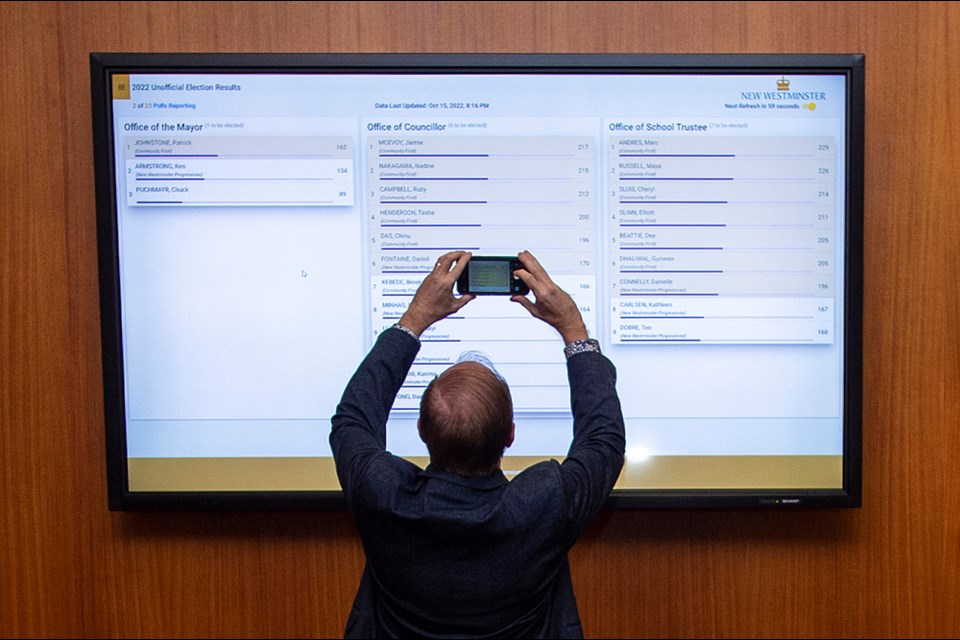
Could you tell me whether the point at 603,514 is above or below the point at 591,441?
below

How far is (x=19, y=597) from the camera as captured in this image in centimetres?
204

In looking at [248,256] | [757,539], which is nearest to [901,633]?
[757,539]

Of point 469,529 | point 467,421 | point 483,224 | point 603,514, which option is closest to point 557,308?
point 467,421

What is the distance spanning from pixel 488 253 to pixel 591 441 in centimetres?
64

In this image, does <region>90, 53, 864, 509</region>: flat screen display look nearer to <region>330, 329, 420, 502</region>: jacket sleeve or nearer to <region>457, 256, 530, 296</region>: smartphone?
<region>457, 256, 530, 296</region>: smartphone

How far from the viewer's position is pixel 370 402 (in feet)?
4.55

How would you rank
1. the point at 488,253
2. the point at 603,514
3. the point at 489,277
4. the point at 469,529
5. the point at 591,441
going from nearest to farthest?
1. the point at 469,529
2. the point at 591,441
3. the point at 489,277
4. the point at 488,253
5. the point at 603,514

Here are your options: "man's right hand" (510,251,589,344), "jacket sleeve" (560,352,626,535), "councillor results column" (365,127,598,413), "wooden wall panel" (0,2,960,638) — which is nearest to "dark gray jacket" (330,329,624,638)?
"jacket sleeve" (560,352,626,535)

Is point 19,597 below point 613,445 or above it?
below

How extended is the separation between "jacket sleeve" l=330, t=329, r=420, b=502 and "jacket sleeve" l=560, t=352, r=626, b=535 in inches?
11.1

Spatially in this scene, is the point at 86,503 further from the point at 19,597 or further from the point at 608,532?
the point at 608,532

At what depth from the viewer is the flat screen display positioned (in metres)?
1.87

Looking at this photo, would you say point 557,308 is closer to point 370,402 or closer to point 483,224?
point 370,402

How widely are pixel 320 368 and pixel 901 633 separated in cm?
148
